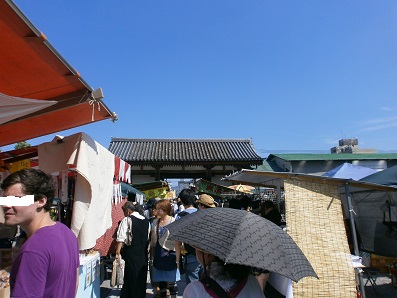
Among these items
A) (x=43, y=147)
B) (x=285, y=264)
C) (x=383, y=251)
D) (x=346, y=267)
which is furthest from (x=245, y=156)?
(x=285, y=264)

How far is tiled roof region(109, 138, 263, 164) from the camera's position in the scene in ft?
57.7

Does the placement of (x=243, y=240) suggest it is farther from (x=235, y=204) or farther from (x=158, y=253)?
(x=235, y=204)

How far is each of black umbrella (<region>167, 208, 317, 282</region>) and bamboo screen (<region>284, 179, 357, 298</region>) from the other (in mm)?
2612

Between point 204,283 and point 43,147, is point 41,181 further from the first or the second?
point 43,147

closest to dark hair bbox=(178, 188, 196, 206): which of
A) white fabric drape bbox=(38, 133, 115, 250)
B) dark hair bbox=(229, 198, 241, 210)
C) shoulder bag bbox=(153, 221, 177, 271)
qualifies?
shoulder bag bbox=(153, 221, 177, 271)

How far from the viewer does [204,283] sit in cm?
185

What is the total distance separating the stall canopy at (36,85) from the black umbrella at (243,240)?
1.77m

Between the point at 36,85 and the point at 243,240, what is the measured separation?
2612 mm

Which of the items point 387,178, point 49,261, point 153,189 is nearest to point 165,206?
Result: point 49,261

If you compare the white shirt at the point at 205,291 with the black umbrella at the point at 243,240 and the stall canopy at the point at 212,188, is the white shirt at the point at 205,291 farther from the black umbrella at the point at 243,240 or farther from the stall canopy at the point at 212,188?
the stall canopy at the point at 212,188

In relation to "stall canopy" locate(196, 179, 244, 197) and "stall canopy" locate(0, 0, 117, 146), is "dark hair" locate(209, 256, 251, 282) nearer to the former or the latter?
"stall canopy" locate(0, 0, 117, 146)

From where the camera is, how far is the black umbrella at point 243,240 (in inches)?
72.8

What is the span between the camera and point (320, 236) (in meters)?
4.66

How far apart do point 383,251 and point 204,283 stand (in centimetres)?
612
